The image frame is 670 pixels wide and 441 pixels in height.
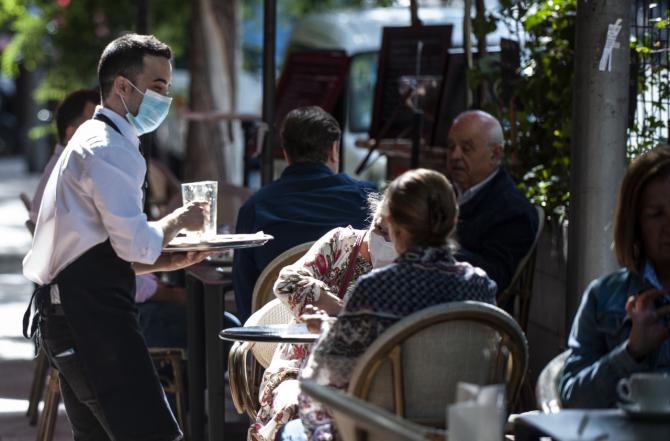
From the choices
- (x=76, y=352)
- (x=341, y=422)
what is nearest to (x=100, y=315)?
(x=76, y=352)

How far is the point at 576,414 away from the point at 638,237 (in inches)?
23.8

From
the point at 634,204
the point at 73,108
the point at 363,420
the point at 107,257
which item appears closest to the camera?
the point at 363,420

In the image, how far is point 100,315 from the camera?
14.2 feet

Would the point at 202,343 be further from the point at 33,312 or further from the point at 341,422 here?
the point at 341,422

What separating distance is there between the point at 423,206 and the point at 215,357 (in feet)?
6.82

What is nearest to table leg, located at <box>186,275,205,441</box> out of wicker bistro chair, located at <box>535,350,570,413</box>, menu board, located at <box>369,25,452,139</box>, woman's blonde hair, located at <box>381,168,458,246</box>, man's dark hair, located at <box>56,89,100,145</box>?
man's dark hair, located at <box>56,89,100,145</box>

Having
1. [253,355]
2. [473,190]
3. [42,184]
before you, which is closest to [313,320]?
[253,355]

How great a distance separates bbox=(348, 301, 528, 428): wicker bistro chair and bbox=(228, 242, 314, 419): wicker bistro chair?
1.18 meters

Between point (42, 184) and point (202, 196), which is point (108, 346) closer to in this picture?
point (202, 196)

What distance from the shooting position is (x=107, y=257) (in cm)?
434

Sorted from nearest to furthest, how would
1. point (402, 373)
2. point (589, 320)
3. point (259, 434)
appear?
point (589, 320) → point (402, 373) → point (259, 434)

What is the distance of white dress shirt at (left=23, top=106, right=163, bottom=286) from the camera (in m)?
4.24

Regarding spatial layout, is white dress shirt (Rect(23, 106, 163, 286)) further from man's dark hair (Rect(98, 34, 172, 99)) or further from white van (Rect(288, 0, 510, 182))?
white van (Rect(288, 0, 510, 182))

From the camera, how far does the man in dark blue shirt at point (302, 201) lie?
5.62 meters
